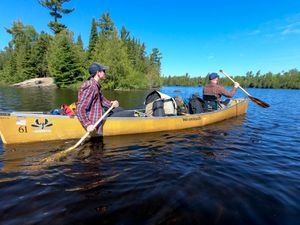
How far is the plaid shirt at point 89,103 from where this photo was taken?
532 centimetres

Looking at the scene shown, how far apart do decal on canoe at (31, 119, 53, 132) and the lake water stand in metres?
0.42

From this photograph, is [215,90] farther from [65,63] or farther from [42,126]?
[65,63]

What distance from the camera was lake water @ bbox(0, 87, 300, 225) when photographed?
2.92m

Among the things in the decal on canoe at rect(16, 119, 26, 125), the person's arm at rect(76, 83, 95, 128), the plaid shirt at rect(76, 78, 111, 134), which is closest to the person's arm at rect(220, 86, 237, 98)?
the plaid shirt at rect(76, 78, 111, 134)

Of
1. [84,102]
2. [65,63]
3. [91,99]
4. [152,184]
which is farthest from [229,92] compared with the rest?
[65,63]

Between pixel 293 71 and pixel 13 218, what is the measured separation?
154904 mm

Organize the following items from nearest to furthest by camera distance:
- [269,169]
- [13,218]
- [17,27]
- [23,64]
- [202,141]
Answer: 1. [13,218]
2. [269,169]
3. [202,141]
4. [23,64]
5. [17,27]

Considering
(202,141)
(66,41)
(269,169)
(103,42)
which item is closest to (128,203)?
(269,169)

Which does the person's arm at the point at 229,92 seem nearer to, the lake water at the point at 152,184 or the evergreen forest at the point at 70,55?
the lake water at the point at 152,184

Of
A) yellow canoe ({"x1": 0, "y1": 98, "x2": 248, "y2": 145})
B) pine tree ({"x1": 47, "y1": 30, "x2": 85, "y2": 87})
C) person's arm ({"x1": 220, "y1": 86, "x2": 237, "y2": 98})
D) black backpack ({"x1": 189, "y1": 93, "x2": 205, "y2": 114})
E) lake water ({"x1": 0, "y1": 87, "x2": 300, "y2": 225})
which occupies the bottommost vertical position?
lake water ({"x1": 0, "y1": 87, "x2": 300, "y2": 225})

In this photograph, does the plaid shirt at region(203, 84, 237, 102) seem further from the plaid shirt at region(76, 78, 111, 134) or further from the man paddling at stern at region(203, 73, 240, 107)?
the plaid shirt at region(76, 78, 111, 134)

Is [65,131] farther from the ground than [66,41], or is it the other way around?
[66,41]

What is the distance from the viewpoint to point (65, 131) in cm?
605

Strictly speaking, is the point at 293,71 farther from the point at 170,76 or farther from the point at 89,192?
the point at 89,192
